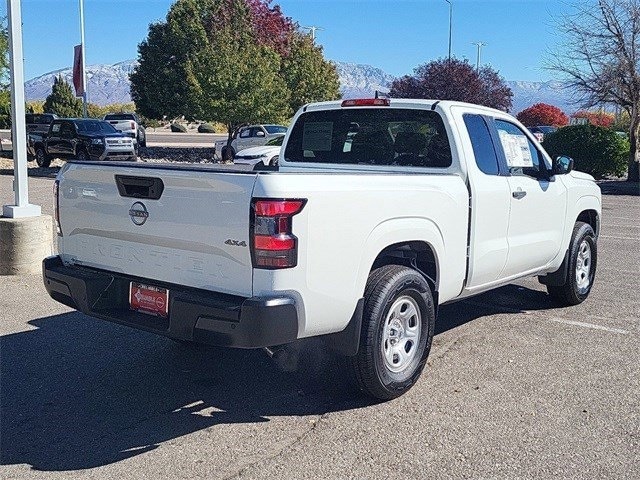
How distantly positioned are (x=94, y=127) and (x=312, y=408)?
66.3 ft

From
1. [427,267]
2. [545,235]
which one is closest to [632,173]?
[545,235]

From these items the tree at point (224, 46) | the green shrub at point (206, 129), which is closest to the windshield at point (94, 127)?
the tree at point (224, 46)

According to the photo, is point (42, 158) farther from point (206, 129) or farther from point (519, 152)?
point (206, 129)

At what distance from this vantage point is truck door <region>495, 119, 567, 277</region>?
5.89 meters

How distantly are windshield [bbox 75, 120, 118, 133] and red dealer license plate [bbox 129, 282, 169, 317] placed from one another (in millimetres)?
19459

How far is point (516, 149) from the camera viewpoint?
6.16 metres

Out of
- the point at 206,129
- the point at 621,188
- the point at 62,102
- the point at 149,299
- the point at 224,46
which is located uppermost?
the point at 224,46

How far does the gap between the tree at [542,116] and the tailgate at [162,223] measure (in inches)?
2038

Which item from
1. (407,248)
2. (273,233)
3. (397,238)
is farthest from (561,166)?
(273,233)

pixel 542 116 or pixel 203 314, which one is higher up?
pixel 542 116

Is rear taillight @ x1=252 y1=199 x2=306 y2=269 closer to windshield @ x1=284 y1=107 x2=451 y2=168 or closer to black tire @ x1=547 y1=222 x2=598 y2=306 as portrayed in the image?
windshield @ x1=284 y1=107 x2=451 y2=168

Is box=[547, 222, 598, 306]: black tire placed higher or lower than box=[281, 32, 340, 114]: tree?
lower

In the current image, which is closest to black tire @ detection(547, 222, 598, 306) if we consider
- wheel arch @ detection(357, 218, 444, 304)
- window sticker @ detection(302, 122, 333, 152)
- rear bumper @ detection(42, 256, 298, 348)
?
wheel arch @ detection(357, 218, 444, 304)

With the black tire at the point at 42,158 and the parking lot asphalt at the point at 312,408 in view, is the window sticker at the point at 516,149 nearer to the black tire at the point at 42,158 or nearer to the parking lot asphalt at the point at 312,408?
the parking lot asphalt at the point at 312,408
